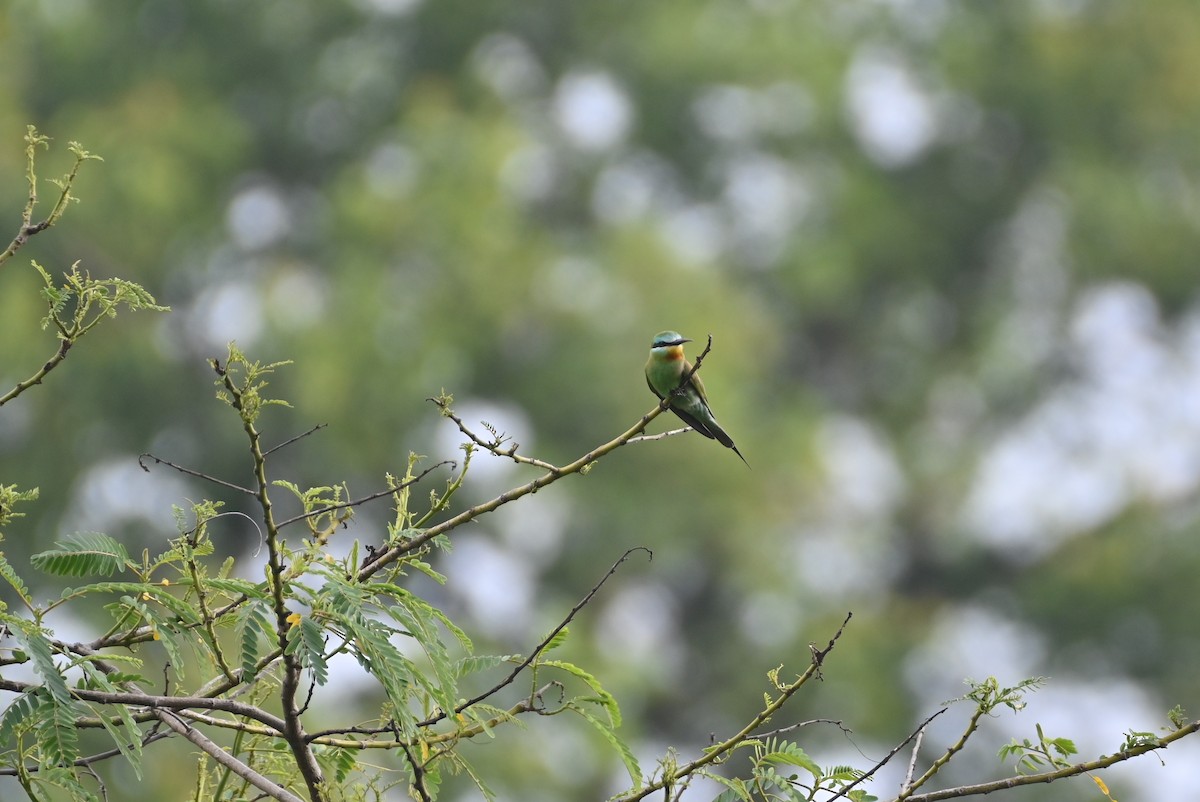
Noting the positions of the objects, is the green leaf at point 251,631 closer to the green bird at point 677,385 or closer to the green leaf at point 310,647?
the green leaf at point 310,647

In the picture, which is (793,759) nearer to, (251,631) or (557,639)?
(557,639)

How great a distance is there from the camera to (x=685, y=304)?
1427 centimetres

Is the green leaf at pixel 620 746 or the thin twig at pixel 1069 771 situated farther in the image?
the green leaf at pixel 620 746

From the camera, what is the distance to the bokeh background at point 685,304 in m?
13.1

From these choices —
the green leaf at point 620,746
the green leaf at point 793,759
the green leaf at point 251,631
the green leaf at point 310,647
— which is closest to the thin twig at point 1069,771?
the green leaf at point 793,759

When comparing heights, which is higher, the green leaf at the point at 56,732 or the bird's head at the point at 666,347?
the bird's head at the point at 666,347

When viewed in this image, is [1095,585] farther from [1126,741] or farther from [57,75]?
[1126,741]

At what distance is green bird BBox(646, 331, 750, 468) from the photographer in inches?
147

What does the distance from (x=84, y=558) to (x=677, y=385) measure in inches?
83.7

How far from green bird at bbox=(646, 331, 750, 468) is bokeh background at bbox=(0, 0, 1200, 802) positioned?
22.6ft

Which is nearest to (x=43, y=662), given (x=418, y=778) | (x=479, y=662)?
(x=418, y=778)

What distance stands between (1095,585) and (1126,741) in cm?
1286

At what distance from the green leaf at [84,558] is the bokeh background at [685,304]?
8231 mm

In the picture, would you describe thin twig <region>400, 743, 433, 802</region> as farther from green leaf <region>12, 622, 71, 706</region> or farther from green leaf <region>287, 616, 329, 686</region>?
green leaf <region>12, 622, 71, 706</region>
